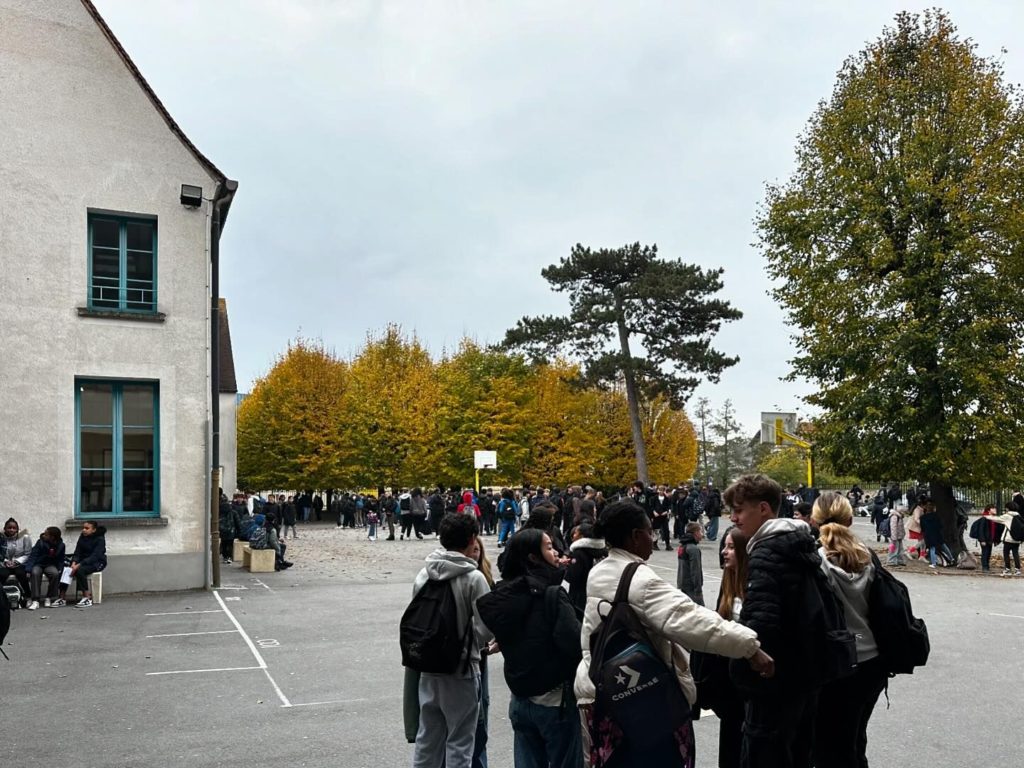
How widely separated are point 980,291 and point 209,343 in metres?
18.3

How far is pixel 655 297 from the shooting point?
148 ft

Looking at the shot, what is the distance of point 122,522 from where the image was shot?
1694cm

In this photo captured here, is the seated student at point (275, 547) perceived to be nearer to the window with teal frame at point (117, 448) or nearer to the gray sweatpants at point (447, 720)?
the window with teal frame at point (117, 448)

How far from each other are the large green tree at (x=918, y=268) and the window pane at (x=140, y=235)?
17.0 m

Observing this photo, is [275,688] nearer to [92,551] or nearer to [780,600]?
[780,600]

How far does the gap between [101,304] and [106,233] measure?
4.54ft

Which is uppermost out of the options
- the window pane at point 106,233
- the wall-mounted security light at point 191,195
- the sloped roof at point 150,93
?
the sloped roof at point 150,93

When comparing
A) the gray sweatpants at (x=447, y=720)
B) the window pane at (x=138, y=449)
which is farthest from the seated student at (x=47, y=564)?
the gray sweatpants at (x=447, y=720)

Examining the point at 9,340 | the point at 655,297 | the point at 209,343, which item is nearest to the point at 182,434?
the point at 209,343

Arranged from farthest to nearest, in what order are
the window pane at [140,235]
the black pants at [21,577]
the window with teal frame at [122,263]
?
the window pane at [140,235]
the window with teal frame at [122,263]
the black pants at [21,577]

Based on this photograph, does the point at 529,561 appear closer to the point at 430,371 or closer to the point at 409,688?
the point at 409,688

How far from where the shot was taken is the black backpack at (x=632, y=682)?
3.83 metres

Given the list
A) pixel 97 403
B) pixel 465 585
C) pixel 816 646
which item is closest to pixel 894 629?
pixel 816 646

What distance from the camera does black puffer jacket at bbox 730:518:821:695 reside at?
4.05m
